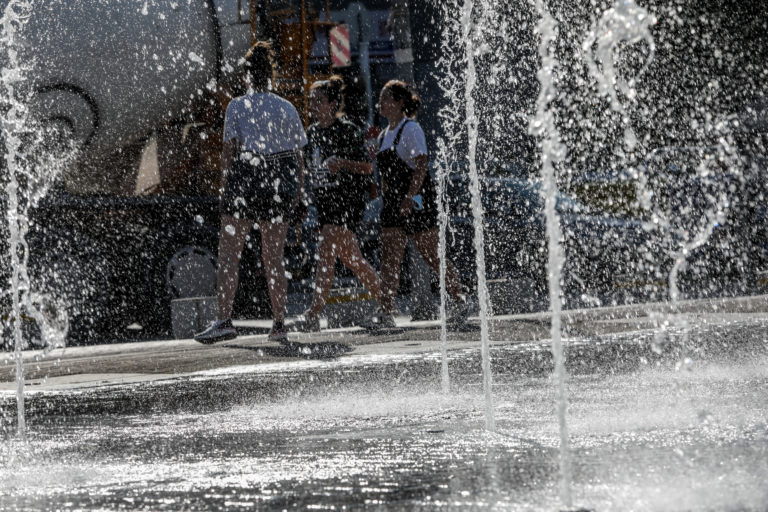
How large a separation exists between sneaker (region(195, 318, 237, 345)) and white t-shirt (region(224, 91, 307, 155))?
44.3 inches

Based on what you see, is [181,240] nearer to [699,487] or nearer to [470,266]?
[470,266]

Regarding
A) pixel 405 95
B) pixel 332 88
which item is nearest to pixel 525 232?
pixel 405 95

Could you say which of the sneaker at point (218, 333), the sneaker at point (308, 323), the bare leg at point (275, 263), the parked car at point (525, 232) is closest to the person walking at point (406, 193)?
the sneaker at point (308, 323)

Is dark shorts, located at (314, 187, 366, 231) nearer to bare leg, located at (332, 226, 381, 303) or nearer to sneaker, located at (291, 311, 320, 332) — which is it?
bare leg, located at (332, 226, 381, 303)

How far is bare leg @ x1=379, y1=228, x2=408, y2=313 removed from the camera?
8.80 m

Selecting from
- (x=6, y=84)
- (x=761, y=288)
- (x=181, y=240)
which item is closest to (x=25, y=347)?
(x=181, y=240)

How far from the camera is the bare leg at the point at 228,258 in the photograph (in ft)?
26.0

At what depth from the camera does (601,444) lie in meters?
3.58

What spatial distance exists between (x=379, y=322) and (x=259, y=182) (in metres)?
1.51

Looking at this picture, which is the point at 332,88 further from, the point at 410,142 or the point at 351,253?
the point at 351,253

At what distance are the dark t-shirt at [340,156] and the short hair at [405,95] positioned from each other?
1.28ft

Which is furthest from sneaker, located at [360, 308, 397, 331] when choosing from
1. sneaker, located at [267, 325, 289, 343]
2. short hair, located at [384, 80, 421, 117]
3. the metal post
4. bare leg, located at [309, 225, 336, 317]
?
the metal post

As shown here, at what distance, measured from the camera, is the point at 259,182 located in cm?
795

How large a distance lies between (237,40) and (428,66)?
16.3m
